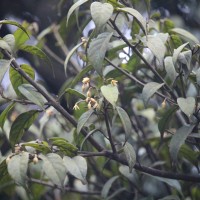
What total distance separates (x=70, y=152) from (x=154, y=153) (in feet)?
2.00

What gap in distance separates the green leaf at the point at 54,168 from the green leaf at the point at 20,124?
15cm

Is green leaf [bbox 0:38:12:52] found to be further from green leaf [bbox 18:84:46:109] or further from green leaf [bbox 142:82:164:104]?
green leaf [bbox 142:82:164:104]

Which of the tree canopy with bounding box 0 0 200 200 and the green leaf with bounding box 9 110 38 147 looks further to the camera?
the green leaf with bounding box 9 110 38 147

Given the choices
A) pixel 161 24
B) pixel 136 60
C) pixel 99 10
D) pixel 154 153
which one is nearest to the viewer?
pixel 99 10

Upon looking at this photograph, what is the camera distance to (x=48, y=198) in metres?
1.90

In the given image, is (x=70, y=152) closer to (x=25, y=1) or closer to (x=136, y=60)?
(x=136, y=60)

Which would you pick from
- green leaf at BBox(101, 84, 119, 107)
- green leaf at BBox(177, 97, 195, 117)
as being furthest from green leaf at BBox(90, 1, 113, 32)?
green leaf at BBox(177, 97, 195, 117)

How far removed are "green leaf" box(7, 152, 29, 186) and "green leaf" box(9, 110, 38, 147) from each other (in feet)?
0.53

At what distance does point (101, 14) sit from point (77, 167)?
1.08ft

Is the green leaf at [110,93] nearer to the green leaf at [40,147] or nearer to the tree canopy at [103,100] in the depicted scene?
the tree canopy at [103,100]

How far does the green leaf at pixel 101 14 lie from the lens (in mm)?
966

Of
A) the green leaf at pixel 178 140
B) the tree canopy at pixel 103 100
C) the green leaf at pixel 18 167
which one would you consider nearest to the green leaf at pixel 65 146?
the tree canopy at pixel 103 100

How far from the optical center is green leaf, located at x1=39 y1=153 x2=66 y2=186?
3.20 feet

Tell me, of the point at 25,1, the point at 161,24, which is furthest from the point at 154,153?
the point at 25,1
